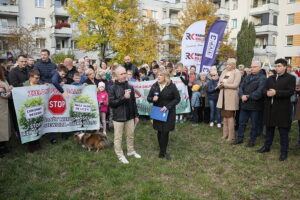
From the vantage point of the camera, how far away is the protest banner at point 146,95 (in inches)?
382

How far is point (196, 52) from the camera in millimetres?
11766

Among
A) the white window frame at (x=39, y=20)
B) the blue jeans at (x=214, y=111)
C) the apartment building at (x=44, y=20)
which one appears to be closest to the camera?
the blue jeans at (x=214, y=111)

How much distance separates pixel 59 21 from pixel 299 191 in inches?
1580

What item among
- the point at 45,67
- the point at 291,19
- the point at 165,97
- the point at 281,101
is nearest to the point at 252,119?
the point at 281,101

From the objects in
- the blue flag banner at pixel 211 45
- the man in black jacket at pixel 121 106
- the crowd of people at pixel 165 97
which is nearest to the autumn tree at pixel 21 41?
the crowd of people at pixel 165 97

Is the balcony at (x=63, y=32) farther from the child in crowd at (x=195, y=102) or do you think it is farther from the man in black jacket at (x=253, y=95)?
the man in black jacket at (x=253, y=95)

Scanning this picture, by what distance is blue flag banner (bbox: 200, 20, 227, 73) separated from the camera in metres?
11.4

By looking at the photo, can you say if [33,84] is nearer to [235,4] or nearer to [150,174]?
[150,174]

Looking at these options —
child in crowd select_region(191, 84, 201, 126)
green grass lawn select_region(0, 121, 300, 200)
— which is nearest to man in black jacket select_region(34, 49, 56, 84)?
green grass lawn select_region(0, 121, 300, 200)

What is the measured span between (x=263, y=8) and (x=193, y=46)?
1282 inches

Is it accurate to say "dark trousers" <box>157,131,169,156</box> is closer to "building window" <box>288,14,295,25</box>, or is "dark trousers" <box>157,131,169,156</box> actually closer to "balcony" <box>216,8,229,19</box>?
"building window" <box>288,14,295,25</box>

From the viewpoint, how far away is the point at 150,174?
16.8 feet

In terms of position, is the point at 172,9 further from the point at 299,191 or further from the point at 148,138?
the point at 299,191

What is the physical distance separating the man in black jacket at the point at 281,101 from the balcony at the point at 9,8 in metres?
36.3
